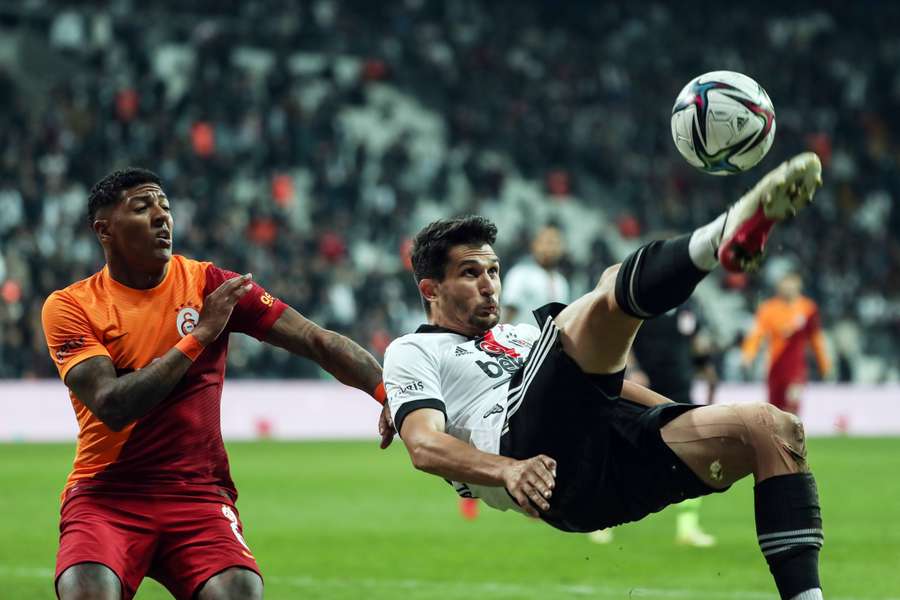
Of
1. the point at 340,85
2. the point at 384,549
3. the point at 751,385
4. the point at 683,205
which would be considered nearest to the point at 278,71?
the point at 340,85

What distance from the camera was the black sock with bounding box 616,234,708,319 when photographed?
4.55 meters

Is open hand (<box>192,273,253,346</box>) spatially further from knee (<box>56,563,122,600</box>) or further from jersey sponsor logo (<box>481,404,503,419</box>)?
jersey sponsor logo (<box>481,404,503,419</box>)

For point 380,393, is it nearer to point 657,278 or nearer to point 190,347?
point 190,347

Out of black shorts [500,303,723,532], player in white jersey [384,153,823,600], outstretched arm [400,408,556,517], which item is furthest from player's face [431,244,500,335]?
outstretched arm [400,408,556,517]

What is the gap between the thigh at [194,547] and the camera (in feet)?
16.9

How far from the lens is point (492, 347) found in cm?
585

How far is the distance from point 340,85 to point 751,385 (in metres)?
10.9

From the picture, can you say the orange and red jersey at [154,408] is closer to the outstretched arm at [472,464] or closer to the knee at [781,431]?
the outstretched arm at [472,464]

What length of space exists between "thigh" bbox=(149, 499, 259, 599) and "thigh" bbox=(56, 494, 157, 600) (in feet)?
0.21

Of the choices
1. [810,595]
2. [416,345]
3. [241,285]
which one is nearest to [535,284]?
[416,345]

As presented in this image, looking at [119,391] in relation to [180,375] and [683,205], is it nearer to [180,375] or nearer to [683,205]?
[180,375]

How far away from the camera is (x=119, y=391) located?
5.12m

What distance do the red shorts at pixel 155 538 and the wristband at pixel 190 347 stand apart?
59cm

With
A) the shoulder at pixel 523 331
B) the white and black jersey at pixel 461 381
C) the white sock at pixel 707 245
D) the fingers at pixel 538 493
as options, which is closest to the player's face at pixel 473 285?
the white and black jersey at pixel 461 381
